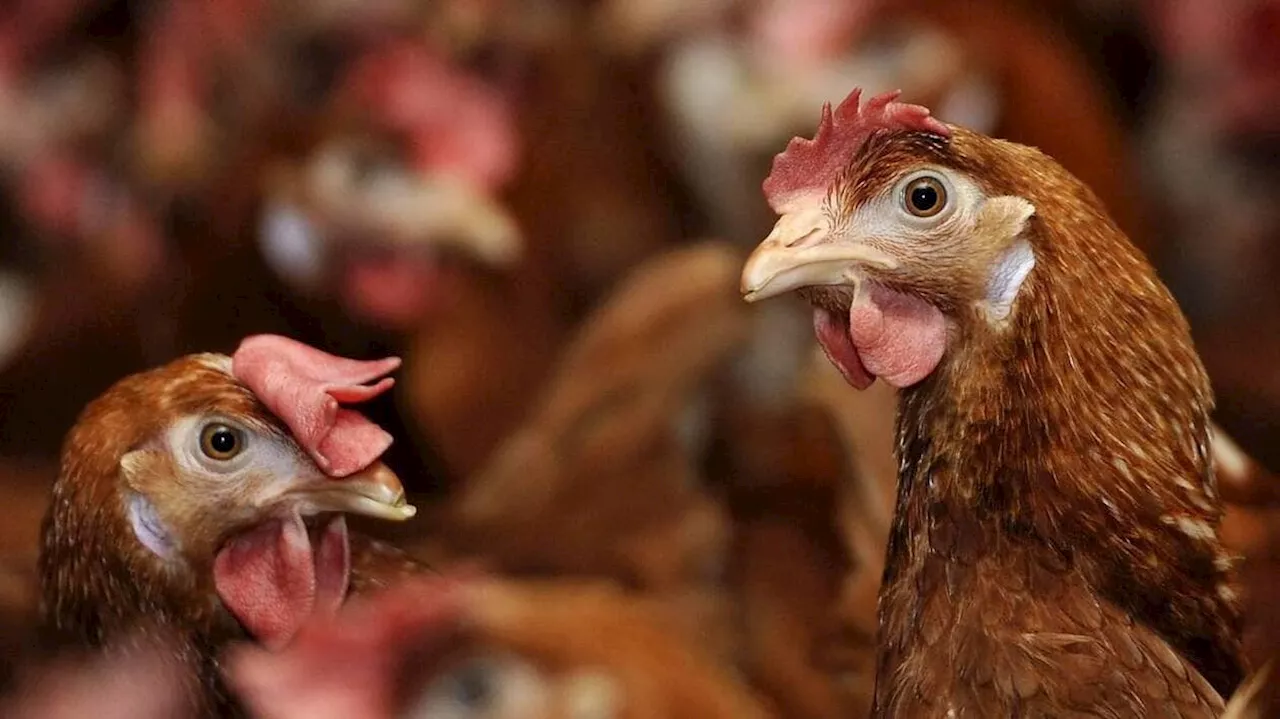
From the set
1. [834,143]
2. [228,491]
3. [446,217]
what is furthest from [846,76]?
[228,491]

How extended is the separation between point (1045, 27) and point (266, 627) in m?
0.92

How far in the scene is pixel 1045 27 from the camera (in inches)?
49.5

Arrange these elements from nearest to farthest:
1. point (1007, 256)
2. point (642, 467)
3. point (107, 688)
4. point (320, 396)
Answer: point (1007, 256), point (320, 396), point (107, 688), point (642, 467)

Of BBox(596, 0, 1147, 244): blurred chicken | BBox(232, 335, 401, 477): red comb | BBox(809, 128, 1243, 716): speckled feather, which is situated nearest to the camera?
BBox(809, 128, 1243, 716): speckled feather

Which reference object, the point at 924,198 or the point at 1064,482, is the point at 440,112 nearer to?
the point at 924,198

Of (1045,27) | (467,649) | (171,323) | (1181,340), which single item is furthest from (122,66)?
(1181,340)

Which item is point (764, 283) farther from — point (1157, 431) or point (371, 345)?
point (371, 345)

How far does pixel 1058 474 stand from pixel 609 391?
20.8 inches

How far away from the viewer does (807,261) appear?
92cm

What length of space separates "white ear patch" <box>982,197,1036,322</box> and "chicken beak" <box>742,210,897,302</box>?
0.07 metres

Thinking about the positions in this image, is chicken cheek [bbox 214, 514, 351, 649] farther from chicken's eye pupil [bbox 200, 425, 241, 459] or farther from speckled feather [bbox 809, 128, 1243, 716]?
speckled feather [bbox 809, 128, 1243, 716]

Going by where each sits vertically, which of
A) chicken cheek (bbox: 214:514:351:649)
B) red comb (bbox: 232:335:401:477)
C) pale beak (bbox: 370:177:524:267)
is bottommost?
chicken cheek (bbox: 214:514:351:649)

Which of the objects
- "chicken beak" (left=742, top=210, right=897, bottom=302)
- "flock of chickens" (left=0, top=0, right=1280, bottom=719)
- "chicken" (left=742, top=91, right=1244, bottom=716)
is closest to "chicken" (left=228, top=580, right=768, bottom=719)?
"flock of chickens" (left=0, top=0, right=1280, bottom=719)

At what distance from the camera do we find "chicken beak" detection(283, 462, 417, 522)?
3.50 feet
